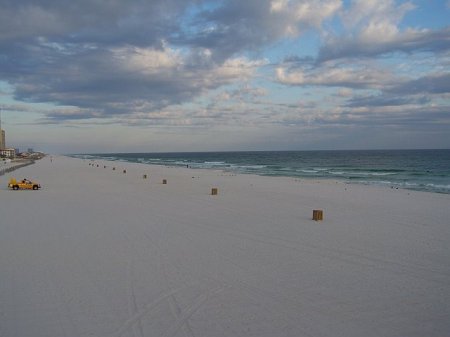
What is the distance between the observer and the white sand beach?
5.84 m

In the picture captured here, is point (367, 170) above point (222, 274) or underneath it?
underneath

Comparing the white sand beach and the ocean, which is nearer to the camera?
the white sand beach

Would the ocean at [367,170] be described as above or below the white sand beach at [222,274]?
below

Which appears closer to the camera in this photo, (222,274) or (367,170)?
(222,274)

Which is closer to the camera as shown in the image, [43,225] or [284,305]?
[284,305]

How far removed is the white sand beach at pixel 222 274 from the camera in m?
5.84

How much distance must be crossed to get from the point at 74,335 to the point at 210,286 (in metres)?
2.52

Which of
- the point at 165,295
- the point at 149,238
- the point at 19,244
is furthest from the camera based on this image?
the point at 149,238

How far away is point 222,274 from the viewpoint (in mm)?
8078

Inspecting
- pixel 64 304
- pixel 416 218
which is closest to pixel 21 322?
pixel 64 304

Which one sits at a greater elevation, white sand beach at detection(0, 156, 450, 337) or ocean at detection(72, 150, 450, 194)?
white sand beach at detection(0, 156, 450, 337)

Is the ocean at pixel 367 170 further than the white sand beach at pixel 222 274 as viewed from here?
Yes

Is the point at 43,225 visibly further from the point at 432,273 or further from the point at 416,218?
the point at 416,218

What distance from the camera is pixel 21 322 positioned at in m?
5.86
